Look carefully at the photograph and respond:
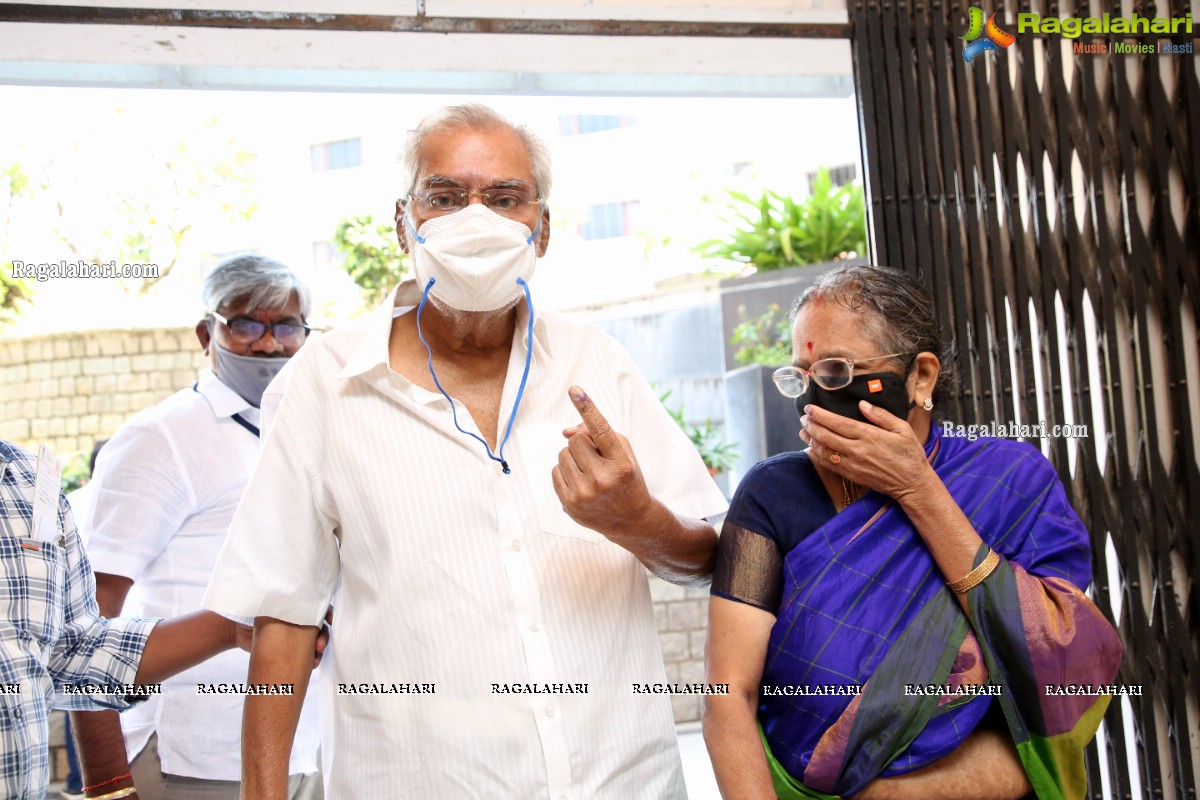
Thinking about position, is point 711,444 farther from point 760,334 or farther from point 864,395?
point 864,395

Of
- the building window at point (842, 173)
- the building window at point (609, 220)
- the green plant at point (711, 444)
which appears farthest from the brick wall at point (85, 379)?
the building window at point (842, 173)

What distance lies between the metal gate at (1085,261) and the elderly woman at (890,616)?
3.66ft

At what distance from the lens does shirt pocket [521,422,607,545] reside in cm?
163

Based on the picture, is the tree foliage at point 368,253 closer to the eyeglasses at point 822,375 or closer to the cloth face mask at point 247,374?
the cloth face mask at point 247,374

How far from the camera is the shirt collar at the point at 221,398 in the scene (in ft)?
8.50

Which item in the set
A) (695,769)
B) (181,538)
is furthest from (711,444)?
(181,538)

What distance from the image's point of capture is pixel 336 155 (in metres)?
18.4

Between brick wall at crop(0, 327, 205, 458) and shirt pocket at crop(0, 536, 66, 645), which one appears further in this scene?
brick wall at crop(0, 327, 205, 458)

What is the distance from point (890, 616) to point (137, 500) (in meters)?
1.71

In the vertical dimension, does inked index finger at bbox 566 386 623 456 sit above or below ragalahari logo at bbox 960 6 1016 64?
below

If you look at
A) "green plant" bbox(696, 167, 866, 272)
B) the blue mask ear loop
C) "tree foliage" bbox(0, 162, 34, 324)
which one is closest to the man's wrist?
the blue mask ear loop

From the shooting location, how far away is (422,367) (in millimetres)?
1708

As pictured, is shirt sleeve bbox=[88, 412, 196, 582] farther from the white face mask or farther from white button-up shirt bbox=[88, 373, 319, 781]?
the white face mask

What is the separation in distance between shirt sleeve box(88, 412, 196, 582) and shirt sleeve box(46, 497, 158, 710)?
0.47 meters
